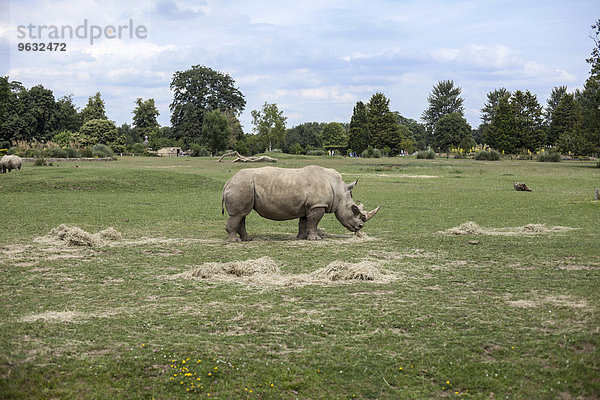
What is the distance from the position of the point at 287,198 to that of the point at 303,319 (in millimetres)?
7200

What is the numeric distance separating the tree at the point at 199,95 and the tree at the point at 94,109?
42.8 feet

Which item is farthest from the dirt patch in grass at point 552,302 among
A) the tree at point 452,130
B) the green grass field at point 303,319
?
the tree at point 452,130

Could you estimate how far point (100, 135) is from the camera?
92625mm

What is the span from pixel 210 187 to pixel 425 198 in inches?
485

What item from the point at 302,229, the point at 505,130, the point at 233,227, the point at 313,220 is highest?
the point at 505,130

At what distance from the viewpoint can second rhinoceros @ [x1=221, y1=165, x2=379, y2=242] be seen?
15.0 m

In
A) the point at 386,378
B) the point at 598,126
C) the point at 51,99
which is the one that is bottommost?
the point at 386,378

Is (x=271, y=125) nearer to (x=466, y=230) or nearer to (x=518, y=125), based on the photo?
(x=518, y=125)

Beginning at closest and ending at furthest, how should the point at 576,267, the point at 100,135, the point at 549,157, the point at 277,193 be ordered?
the point at 576,267 → the point at 277,193 → the point at 549,157 → the point at 100,135

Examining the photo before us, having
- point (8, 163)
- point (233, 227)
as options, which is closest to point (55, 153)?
point (8, 163)

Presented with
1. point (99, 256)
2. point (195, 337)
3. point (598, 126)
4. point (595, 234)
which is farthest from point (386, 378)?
point (598, 126)

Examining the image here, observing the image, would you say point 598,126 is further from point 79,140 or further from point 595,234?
point 79,140

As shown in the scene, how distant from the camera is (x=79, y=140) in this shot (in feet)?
300

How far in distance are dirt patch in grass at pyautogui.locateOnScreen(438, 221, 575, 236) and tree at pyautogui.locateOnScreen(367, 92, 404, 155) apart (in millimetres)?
77126
